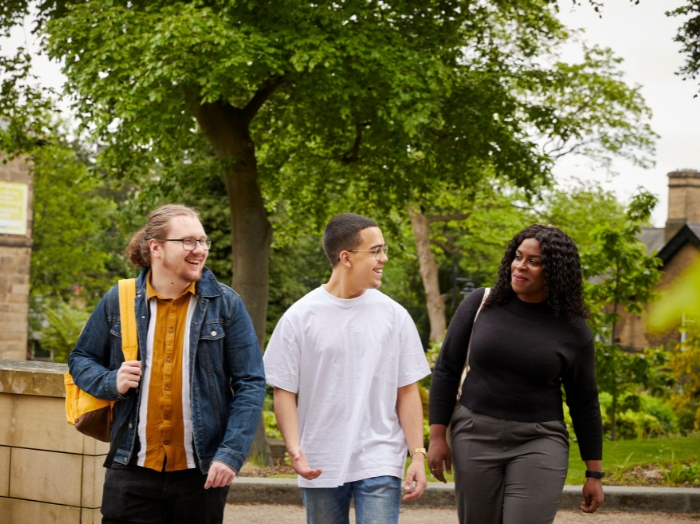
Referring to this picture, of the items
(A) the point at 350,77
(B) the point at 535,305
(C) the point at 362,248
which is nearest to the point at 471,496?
(B) the point at 535,305

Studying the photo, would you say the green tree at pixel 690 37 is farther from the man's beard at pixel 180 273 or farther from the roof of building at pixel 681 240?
the roof of building at pixel 681 240

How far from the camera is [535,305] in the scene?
3.91 m

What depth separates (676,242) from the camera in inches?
1348

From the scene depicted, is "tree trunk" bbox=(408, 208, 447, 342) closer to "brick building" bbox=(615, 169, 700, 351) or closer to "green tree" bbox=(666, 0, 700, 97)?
"brick building" bbox=(615, 169, 700, 351)

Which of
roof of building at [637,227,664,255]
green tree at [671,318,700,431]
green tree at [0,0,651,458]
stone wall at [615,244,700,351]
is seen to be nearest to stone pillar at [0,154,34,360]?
green tree at [0,0,651,458]

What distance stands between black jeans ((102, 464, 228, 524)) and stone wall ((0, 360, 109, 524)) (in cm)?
194

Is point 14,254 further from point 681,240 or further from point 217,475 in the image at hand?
point 217,475

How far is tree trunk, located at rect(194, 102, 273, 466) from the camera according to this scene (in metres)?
13.9

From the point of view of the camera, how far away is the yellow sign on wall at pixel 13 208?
30438mm

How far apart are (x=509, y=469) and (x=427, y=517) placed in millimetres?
3922

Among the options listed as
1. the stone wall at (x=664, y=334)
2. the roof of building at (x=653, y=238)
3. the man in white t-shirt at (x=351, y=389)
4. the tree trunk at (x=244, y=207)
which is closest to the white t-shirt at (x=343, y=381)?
the man in white t-shirt at (x=351, y=389)

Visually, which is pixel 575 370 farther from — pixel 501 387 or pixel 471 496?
pixel 471 496

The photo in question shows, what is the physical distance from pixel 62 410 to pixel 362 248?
2469 mm

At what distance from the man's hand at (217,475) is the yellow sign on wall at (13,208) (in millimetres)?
29342
